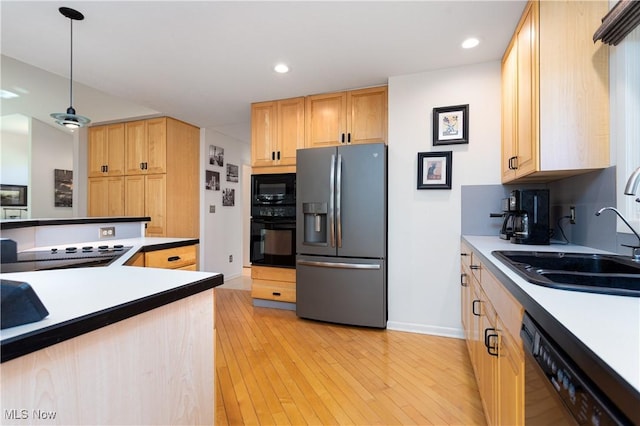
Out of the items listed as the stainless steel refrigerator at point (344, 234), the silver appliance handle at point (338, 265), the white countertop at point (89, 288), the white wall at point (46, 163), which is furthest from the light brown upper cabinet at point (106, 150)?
the white countertop at point (89, 288)

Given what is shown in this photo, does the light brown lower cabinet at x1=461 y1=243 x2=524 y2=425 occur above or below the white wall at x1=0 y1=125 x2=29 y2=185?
below

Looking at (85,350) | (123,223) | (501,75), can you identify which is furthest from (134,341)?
(501,75)

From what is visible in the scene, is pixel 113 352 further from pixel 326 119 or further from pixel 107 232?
pixel 326 119

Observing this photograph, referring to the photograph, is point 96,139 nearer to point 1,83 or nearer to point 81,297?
point 1,83

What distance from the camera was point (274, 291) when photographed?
3.34 metres

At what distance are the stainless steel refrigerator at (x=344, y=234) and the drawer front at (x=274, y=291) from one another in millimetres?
317

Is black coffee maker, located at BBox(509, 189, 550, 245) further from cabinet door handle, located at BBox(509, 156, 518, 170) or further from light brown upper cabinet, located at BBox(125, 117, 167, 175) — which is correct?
light brown upper cabinet, located at BBox(125, 117, 167, 175)

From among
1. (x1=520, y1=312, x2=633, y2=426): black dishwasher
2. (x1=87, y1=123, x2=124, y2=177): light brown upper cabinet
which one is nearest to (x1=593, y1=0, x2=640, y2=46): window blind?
(x1=520, y1=312, x2=633, y2=426): black dishwasher

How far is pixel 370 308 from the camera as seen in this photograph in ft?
8.81

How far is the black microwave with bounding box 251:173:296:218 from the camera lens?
10.6 feet

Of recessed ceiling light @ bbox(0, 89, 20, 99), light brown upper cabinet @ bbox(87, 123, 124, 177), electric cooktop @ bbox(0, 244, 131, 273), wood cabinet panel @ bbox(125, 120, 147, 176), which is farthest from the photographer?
light brown upper cabinet @ bbox(87, 123, 124, 177)

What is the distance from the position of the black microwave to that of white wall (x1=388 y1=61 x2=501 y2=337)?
1.09 m

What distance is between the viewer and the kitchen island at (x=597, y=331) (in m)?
0.43

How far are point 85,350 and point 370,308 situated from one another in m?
2.32
